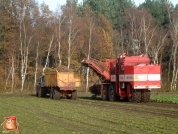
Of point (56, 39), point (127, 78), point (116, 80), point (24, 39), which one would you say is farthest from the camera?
point (56, 39)

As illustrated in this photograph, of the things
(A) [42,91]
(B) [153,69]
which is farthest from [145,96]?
(A) [42,91]

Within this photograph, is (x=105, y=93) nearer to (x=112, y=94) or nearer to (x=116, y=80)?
(x=112, y=94)

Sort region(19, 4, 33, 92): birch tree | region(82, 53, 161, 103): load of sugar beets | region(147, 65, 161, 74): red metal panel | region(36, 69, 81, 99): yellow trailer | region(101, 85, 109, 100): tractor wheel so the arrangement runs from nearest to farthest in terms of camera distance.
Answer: region(82, 53, 161, 103): load of sugar beets
region(147, 65, 161, 74): red metal panel
region(101, 85, 109, 100): tractor wheel
region(36, 69, 81, 99): yellow trailer
region(19, 4, 33, 92): birch tree

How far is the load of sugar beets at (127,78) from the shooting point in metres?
30.5

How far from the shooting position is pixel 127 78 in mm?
31219

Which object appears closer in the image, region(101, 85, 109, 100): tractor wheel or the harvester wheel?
the harvester wheel

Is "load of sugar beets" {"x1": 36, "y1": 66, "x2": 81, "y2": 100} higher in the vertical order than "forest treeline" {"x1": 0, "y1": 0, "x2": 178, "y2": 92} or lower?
lower

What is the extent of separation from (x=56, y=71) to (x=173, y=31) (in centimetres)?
3183

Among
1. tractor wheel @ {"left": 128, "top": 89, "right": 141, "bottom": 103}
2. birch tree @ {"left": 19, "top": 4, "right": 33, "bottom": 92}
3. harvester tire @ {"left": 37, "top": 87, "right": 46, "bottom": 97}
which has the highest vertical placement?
birch tree @ {"left": 19, "top": 4, "right": 33, "bottom": 92}

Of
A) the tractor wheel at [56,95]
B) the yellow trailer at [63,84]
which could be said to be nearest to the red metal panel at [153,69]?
the yellow trailer at [63,84]

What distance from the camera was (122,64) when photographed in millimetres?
32344

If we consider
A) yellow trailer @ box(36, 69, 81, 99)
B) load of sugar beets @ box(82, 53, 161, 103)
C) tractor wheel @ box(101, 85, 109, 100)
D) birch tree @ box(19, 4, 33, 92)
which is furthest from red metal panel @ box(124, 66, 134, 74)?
birch tree @ box(19, 4, 33, 92)

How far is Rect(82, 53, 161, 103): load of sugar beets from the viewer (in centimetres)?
3055

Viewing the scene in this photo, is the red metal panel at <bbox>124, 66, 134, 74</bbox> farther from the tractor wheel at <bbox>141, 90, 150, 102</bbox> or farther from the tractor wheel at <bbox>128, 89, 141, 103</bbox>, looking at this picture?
the tractor wheel at <bbox>141, 90, 150, 102</bbox>
